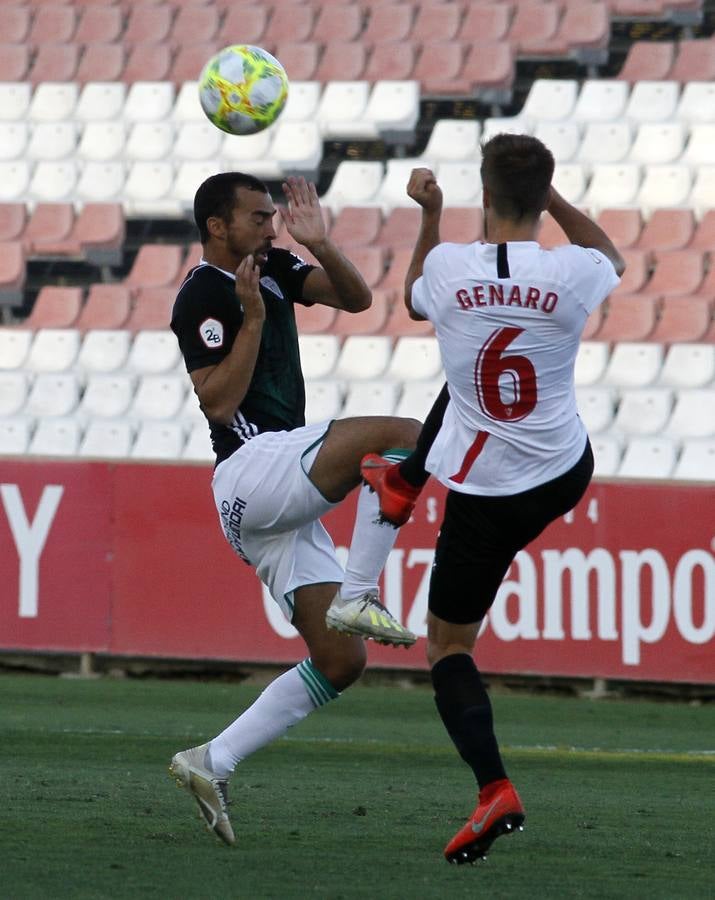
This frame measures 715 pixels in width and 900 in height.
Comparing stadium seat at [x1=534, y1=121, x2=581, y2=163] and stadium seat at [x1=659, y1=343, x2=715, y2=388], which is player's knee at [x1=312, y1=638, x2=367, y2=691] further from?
stadium seat at [x1=534, y1=121, x2=581, y2=163]

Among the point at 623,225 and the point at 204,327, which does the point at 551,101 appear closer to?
the point at 623,225

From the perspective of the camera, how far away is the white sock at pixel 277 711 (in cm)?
555

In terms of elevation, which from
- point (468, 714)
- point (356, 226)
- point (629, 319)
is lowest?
point (468, 714)

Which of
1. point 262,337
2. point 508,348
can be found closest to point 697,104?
point 262,337

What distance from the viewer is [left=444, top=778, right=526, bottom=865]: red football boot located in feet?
15.5

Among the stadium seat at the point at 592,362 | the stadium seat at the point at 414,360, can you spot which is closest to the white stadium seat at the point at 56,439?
the stadium seat at the point at 414,360

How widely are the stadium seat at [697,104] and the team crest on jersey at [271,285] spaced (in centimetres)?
1019

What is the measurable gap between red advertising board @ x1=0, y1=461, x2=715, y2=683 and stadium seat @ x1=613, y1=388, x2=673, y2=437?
2775 mm

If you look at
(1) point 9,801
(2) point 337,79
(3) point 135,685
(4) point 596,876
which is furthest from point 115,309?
(4) point 596,876

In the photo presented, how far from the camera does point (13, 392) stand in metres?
15.1

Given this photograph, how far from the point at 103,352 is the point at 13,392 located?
81cm

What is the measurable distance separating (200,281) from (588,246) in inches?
47.6

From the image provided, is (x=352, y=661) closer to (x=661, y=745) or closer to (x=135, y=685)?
(x=661, y=745)

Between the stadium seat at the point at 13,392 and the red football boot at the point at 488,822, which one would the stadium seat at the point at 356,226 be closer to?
the stadium seat at the point at 13,392
